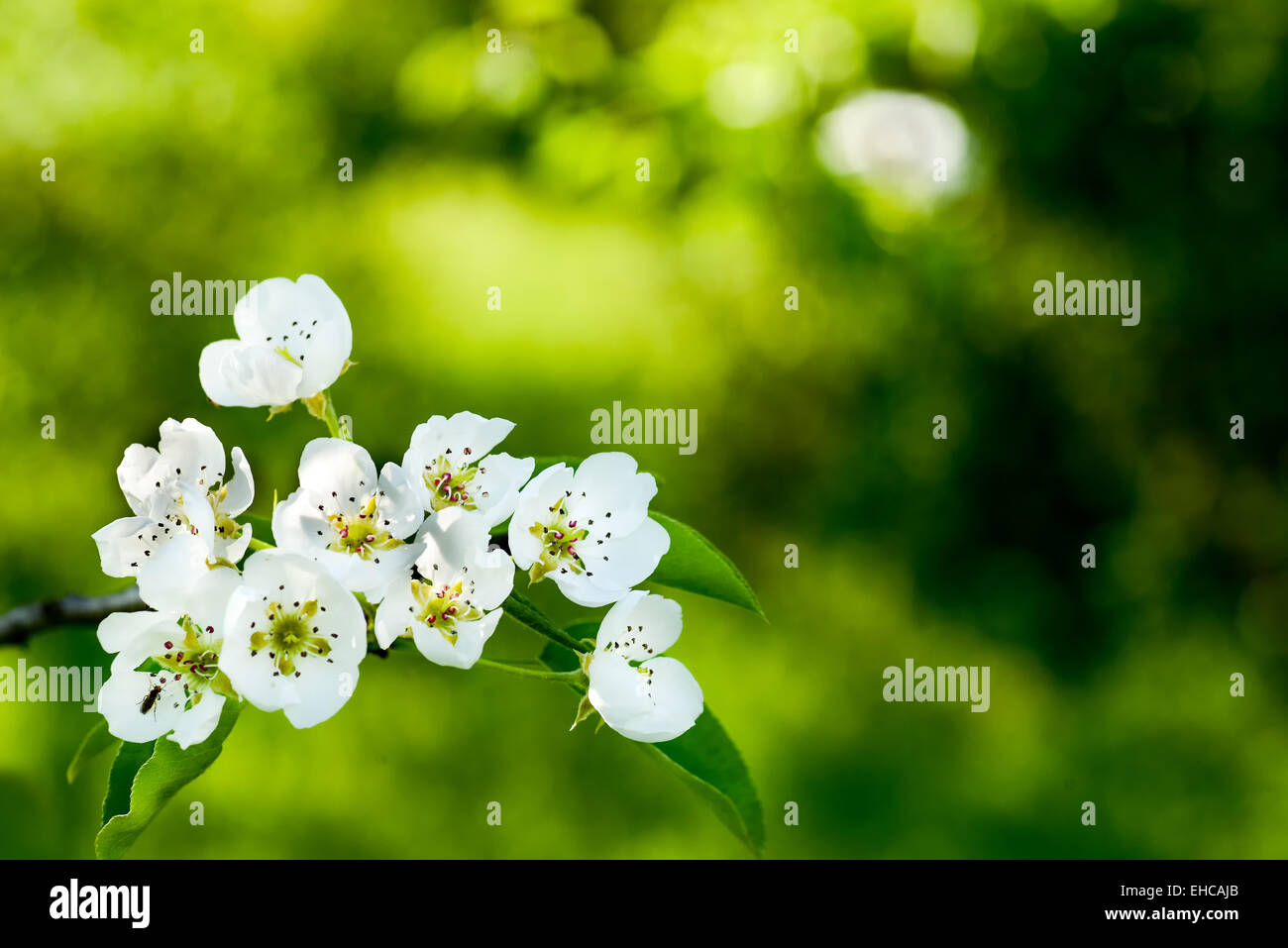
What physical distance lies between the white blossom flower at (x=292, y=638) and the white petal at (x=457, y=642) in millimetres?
32

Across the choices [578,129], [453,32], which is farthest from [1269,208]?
[453,32]

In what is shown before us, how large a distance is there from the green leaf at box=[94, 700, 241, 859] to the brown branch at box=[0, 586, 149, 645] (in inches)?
4.6

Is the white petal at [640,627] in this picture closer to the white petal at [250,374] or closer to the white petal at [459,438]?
the white petal at [459,438]

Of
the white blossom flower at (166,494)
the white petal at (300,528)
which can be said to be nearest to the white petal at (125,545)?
the white blossom flower at (166,494)

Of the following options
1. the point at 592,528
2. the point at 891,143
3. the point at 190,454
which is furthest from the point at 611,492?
the point at 891,143

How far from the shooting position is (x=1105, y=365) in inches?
99.7

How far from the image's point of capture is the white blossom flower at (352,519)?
1.95ft

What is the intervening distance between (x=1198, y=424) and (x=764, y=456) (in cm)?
95

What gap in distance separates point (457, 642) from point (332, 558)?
75 millimetres

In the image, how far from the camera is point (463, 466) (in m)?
0.65

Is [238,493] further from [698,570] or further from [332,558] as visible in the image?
[698,570]

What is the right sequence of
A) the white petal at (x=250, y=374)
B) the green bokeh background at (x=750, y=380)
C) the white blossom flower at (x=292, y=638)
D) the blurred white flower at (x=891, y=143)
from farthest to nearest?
the green bokeh background at (x=750, y=380) → the blurred white flower at (x=891, y=143) → the white petal at (x=250, y=374) → the white blossom flower at (x=292, y=638)

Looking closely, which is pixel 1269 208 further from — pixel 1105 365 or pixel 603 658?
pixel 603 658

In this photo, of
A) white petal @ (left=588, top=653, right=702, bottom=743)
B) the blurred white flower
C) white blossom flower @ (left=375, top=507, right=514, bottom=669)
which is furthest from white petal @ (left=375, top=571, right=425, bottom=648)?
the blurred white flower
